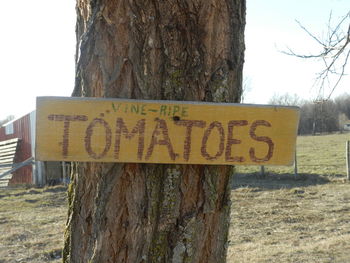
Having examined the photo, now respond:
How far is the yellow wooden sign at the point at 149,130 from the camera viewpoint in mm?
1442

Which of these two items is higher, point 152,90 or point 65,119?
point 152,90

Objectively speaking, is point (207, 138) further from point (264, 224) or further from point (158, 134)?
point (264, 224)

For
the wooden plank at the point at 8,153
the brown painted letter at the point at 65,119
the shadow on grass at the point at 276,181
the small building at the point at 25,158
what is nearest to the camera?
the brown painted letter at the point at 65,119

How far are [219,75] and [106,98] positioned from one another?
1.47 feet

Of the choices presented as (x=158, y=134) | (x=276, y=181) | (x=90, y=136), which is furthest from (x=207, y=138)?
(x=276, y=181)

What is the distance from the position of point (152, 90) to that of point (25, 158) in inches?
644

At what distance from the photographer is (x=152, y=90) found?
1.52 metres

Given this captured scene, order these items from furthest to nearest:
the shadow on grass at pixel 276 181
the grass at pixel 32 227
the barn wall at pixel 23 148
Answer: the barn wall at pixel 23 148, the shadow on grass at pixel 276 181, the grass at pixel 32 227

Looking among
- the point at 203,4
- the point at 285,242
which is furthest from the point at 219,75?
the point at 285,242

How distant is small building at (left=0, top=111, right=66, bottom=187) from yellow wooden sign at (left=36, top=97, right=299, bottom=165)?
1370cm

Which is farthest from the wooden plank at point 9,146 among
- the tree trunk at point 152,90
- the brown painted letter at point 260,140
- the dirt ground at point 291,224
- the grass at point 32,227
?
the brown painted letter at point 260,140

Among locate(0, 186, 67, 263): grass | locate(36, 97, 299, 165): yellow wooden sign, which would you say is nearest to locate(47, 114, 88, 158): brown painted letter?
locate(36, 97, 299, 165): yellow wooden sign

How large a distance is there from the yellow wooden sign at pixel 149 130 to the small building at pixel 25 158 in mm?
13695

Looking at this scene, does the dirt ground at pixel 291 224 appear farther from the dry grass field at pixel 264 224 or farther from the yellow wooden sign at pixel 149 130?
the yellow wooden sign at pixel 149 130
